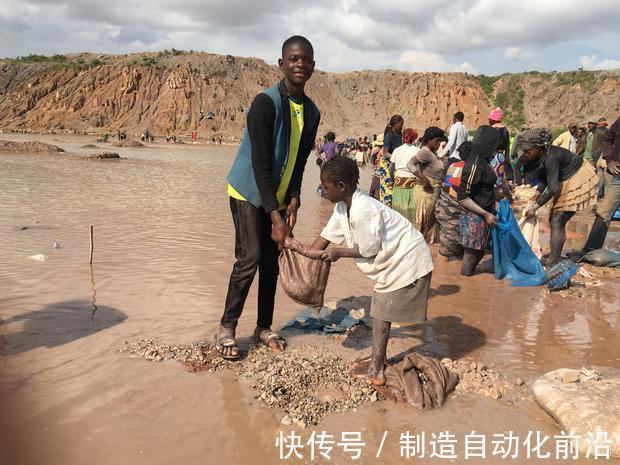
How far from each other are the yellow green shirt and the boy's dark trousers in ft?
0.42

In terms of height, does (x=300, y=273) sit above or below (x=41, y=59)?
below

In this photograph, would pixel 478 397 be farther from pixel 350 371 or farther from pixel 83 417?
pixel 83 417

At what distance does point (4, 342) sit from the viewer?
341cm

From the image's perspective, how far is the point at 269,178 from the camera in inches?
119

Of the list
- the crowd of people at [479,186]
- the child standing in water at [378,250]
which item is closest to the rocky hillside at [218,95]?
the crowd of people at [479,186]

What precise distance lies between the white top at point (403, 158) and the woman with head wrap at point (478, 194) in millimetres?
842

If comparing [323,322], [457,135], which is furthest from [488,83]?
[323,322]

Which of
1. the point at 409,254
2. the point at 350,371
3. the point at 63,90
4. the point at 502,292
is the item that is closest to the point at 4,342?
the point at 350,371

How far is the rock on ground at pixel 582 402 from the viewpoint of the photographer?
250 cm

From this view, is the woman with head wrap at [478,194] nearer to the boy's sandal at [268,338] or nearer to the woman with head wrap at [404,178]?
the woman with head wrap at [404,178]

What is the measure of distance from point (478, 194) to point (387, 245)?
118 inches

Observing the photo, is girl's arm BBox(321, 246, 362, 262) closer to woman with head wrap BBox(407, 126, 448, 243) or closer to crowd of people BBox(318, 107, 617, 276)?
crowd of people BBox(318, 107, 617, 276)

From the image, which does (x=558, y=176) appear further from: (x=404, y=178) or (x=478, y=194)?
(x=404, y=178)

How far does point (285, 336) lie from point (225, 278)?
1.59 m
